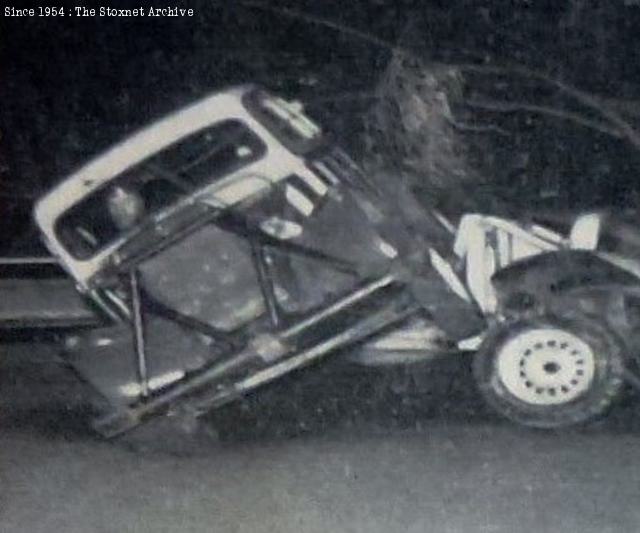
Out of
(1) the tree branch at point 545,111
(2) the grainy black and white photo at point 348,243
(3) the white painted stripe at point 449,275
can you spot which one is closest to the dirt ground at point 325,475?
(2) the grainy black and white photo at point 348,243

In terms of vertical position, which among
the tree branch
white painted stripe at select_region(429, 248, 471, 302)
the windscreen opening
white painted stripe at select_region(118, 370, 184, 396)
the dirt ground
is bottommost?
the dirt ground

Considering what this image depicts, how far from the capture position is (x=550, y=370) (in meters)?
2.14

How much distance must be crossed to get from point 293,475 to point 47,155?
0.55 metres

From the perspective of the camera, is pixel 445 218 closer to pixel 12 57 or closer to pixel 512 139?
pixel 512 139

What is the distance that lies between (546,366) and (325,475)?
Answer: 34cm

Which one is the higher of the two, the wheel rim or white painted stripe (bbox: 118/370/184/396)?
the wheel rim

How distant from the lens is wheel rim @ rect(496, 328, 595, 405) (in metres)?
2.13

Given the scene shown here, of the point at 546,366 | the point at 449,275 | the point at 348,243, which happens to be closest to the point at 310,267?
the point at 348,243

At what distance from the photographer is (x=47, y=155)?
6.99 feet

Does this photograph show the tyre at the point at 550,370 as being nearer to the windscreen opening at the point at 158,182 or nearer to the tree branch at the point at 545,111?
the tree branch at the point at 545,111

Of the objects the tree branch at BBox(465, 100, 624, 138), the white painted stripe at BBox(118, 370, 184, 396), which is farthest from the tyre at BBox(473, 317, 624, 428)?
the white painted stripe at BBox(118, 370, 184, 396)

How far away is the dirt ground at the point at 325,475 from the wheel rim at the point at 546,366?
54 millimetres

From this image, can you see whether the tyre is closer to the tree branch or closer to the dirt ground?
the dirt ground

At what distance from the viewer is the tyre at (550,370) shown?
2.13m
